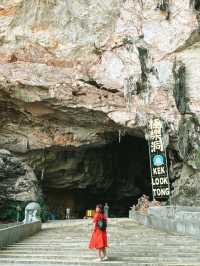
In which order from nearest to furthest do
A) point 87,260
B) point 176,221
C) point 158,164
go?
point 87,260
point 176,221
point 158,164

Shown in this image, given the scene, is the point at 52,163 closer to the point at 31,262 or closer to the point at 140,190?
the point at 140,190

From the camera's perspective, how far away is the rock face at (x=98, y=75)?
1656 cm

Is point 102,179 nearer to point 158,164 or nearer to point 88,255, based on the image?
point 158,164

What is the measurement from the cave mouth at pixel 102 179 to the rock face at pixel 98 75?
213cm

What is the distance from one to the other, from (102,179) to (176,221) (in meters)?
13.3

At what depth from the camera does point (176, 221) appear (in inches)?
379

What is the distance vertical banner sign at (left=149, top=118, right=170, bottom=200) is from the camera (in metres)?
13.2

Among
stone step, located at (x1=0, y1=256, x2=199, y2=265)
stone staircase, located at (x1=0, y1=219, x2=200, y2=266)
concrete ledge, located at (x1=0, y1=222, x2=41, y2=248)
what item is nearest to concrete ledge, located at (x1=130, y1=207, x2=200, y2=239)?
stone staircase, located at (x1=0, y1=219, x2=200, y2=266)

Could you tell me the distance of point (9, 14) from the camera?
19.5 metres

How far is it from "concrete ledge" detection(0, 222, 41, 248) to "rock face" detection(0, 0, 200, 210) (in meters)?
7.99

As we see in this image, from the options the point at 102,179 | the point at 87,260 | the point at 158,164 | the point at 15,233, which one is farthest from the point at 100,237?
the point at 102,179

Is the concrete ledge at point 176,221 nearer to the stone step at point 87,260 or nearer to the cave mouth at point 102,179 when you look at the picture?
the stone step at point 87,260

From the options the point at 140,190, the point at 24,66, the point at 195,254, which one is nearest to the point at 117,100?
the point at 24,66

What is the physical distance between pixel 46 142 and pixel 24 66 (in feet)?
13.3
